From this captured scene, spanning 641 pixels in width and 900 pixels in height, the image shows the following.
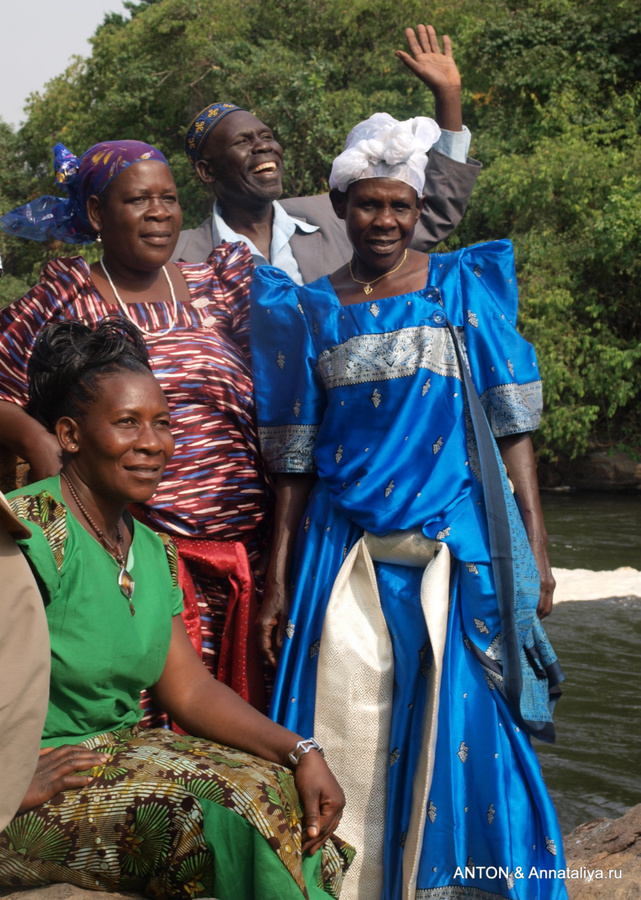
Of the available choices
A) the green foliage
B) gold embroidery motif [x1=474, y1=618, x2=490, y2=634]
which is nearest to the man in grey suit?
gold embroidery motif [x1=474, y1=618, x2=490, y2=634]

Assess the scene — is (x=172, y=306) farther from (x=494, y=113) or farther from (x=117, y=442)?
(x=494, y=113)

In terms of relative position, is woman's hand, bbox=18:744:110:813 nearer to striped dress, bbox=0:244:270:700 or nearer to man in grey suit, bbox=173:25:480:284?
striped dress, bbox=0:244:270:700

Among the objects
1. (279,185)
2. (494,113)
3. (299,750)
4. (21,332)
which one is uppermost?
(494,113)

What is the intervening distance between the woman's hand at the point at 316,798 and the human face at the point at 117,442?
652 mm

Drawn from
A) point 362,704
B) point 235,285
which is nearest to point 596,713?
point 362,704

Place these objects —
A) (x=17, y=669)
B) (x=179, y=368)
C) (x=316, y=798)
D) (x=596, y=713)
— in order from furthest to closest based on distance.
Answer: (x=596, y=713) < (x=179, y=368) < (x=316, y=798) < (x=17, y=669)

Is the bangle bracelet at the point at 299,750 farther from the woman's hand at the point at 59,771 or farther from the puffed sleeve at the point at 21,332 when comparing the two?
the puffed sleeve at the point at 21,332

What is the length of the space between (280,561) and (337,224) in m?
1.49

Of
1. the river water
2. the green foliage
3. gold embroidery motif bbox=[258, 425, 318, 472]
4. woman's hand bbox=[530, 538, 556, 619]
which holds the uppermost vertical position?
the green foliage

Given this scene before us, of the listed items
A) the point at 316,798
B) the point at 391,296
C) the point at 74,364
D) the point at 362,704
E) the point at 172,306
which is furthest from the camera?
the point at 172,306

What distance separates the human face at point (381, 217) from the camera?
8.63 feet

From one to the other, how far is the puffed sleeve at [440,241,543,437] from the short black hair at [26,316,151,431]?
2.89 feet

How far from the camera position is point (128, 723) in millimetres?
1983

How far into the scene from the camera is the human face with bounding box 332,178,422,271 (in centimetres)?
263
